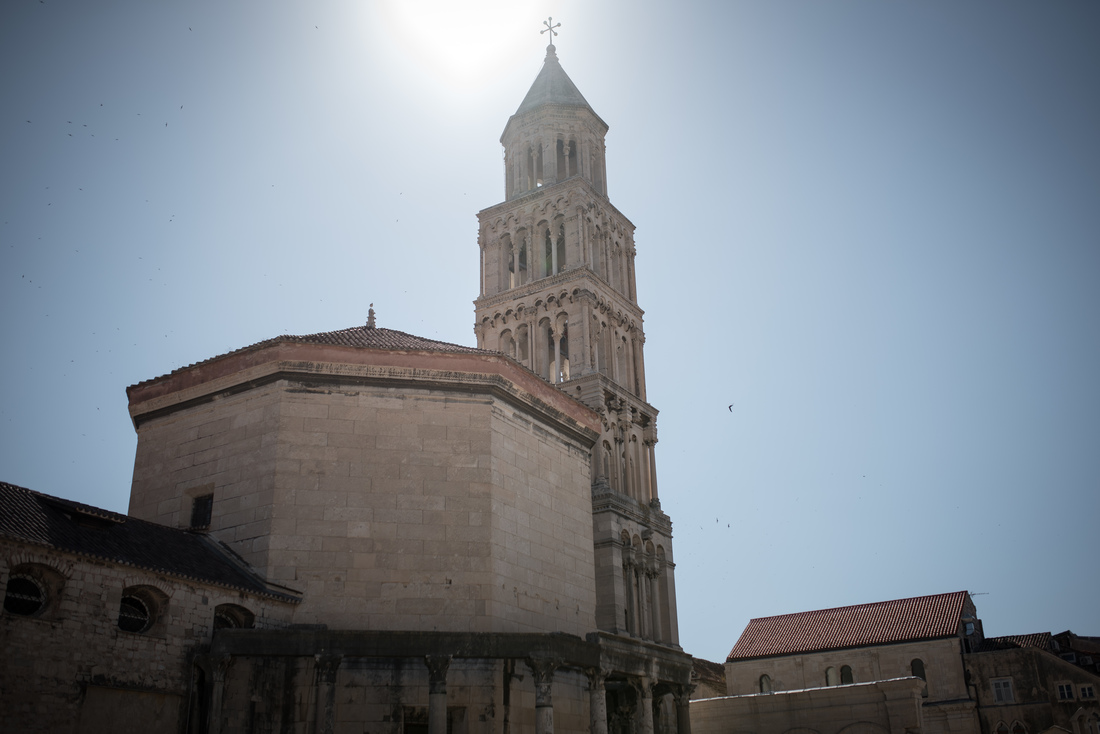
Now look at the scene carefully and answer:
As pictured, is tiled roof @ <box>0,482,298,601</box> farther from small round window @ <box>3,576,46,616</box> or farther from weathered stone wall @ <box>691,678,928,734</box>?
weathered stone wall @ <box>691,678,928,734</box>

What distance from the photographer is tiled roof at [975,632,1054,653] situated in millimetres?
44844

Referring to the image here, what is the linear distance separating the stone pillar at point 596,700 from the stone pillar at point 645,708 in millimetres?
2467

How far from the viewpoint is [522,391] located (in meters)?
22.8

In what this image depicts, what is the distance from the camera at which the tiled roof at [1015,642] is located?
44.8m

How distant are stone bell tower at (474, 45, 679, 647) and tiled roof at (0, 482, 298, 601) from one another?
656 inches

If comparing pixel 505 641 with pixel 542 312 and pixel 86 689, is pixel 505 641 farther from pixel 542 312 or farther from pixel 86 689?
pixel 542 312

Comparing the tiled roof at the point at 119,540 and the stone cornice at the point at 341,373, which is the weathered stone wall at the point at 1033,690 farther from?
the tiled roof at the point at 119,540

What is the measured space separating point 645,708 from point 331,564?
27.5ft

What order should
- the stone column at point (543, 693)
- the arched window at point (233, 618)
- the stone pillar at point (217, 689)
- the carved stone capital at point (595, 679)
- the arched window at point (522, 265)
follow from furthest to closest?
the arched window at point (522, 265) → the carved stone capital at point (595, 679) → the arched window at point (233, 618) → the stone column at point (543, 693) → the stone pillar at point (217, 689)

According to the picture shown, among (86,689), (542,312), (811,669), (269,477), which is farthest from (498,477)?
(811,669)

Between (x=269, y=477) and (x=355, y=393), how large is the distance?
2.61 metres

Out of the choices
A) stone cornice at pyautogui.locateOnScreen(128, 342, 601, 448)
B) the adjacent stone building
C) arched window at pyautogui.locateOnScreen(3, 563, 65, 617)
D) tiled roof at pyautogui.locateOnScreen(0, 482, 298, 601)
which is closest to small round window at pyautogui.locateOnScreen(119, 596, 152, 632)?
tiled roof at pyautogui.locateOnScreen(0, 482, 298, 601)

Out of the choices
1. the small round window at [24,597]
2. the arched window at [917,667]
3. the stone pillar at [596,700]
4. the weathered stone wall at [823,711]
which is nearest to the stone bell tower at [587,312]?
the weathered stone wall at [823,711]

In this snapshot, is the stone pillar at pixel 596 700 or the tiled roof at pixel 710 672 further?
the tiled roof at pixel 710 672
